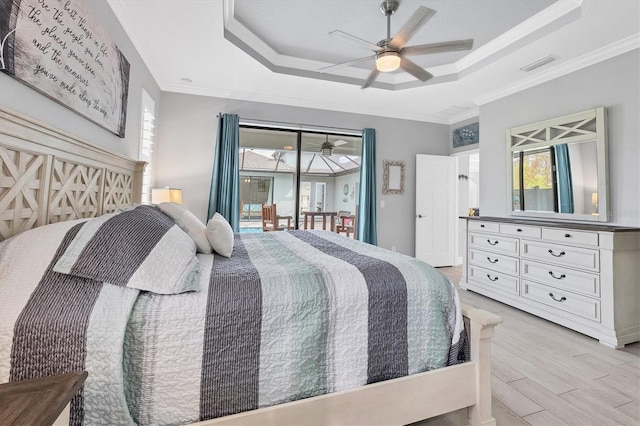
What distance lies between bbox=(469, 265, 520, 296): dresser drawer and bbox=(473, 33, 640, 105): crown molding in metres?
2.23

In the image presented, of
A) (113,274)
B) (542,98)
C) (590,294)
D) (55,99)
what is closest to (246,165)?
(55,99)

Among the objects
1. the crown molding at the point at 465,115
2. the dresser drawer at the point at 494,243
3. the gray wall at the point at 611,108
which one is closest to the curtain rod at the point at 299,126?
the crown molding at the point at 465,115

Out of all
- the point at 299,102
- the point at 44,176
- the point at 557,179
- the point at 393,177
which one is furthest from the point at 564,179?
the point at 44,176

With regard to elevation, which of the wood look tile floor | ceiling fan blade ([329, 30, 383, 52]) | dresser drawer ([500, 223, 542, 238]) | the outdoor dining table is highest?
ceiling fan blade ([329, 30, 383, 52])

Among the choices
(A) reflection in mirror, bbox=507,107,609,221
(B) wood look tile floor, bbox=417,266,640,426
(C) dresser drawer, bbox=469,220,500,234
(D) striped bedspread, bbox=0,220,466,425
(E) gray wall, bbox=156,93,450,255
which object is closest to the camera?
(D) striped bedspread, bbox=0,220,466,425

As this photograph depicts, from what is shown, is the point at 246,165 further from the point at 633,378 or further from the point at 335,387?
the point at 633,378

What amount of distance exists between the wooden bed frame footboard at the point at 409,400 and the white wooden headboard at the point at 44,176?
120 cm

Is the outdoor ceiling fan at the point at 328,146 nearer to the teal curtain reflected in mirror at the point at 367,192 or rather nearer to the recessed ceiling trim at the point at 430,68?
the teal curtain reflected in mirror at the point at 367,192

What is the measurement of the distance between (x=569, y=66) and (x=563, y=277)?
2160 millimetres

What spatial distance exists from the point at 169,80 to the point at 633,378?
16.6ft

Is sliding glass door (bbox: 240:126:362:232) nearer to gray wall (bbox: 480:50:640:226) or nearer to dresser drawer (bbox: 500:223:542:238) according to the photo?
gray wall (bbox: 480:50:640:226)

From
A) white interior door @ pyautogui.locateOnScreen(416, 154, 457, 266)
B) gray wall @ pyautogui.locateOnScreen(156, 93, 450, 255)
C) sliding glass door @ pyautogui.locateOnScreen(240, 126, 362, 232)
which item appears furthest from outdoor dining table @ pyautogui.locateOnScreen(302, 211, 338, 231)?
white interior door @ pyautogui.locateOnScreen(416, 154, 457, 266)

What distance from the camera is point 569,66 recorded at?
300 cm

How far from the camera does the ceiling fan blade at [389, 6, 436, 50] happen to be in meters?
1.91
